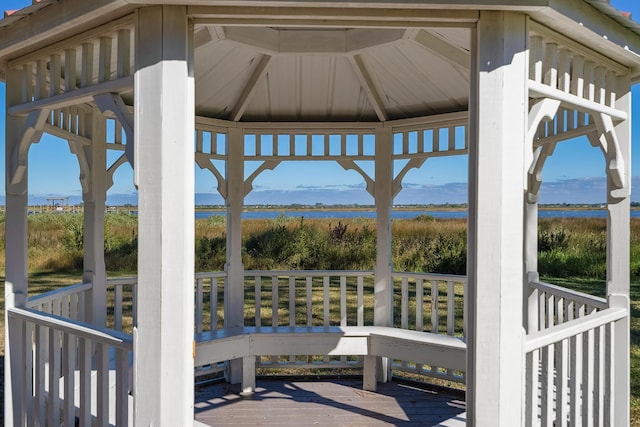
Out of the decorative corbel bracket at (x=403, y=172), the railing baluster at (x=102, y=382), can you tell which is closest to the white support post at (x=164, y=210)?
the railing baluster at (x=102, y=382)

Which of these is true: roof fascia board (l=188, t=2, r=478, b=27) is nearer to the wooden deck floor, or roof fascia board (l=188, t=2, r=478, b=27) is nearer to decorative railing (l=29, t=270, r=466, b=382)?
decorative railing (l=29, t=270, r=466, b=382)

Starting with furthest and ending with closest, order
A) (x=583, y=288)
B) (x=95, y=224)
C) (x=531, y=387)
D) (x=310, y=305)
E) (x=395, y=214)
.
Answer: (x=395, y=214)
(x=583, y=288)
(x=310, y=305)
(x=95, y=224)
(x=531, y=387)

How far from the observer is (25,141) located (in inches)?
145

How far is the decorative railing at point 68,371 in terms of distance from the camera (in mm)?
3033

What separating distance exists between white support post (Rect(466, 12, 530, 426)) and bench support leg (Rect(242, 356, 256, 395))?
A: 3555 millimetres

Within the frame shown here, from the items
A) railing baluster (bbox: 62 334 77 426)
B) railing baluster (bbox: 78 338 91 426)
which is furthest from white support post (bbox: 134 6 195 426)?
railing baluster (bbox: 62 334 77 426)

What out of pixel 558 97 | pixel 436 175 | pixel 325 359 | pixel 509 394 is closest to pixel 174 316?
pixel 509 394

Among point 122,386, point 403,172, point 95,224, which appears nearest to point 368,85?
point 403,172

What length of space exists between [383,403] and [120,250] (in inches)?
541

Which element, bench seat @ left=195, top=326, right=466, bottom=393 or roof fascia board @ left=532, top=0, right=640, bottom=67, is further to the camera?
bench seat @ left=195, top=326, right=466, bottom=393

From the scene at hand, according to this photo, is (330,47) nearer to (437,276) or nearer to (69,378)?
(437,276)

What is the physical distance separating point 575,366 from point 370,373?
117 inches

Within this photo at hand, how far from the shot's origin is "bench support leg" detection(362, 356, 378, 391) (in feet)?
19.7

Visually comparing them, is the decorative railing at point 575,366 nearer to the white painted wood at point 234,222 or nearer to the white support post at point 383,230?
the white support post at point 383,230
